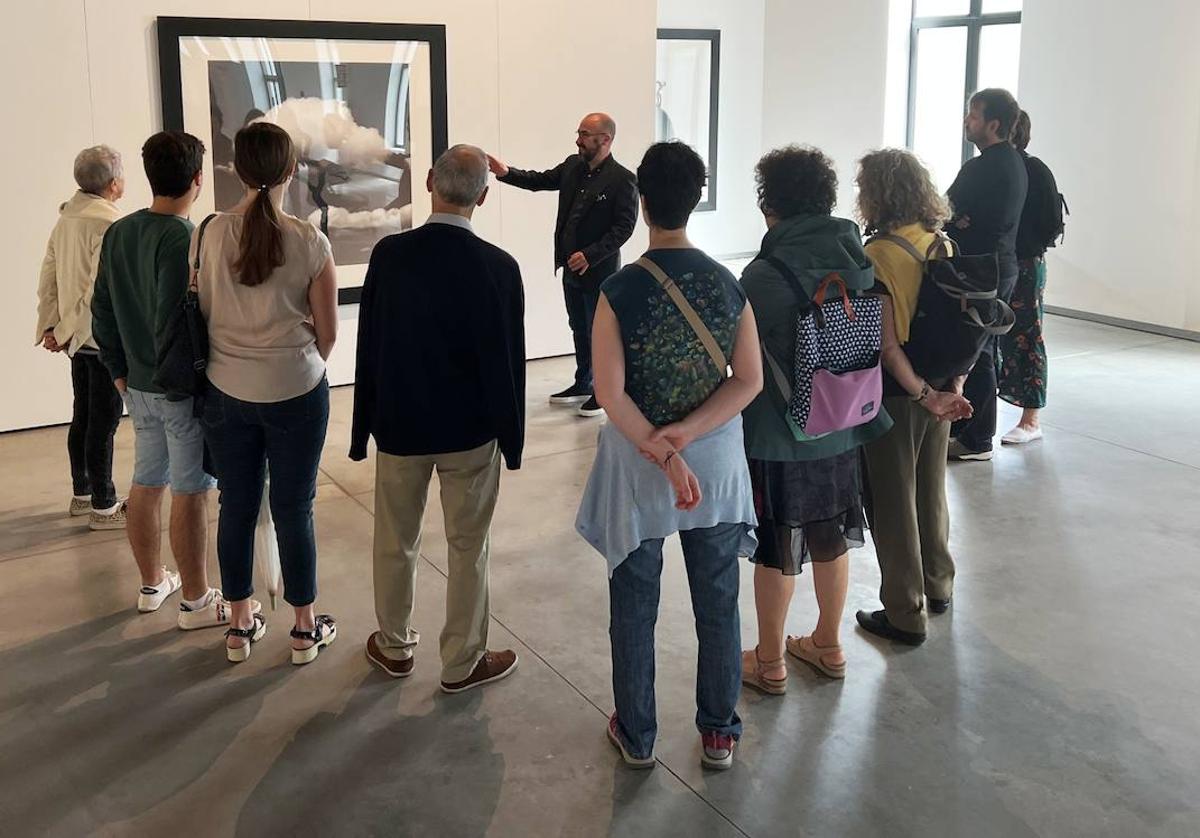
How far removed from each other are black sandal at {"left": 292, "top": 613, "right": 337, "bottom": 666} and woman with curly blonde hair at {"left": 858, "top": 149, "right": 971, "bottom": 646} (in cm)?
170

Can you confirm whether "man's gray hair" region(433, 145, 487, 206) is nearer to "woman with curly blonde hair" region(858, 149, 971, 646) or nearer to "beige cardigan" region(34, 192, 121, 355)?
"woman with curly blonde hair" region(858, 149, 971, 646)

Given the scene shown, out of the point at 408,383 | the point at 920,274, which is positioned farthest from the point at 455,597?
the point at 920,274

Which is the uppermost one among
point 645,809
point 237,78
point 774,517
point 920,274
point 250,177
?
point 237,78

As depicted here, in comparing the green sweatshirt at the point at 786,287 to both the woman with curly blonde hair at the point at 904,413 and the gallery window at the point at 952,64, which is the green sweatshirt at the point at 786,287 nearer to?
the woman with curly blonde hair at the point at 904,413

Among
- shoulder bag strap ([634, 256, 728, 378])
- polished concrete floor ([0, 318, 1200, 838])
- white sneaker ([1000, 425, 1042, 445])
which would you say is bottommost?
polished concrete floor ([0, 318, 1200, 838])

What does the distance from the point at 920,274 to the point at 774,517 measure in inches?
33.2

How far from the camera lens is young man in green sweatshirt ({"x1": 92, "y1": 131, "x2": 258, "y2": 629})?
11.1 feet

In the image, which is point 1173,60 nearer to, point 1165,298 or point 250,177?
point 1165,298

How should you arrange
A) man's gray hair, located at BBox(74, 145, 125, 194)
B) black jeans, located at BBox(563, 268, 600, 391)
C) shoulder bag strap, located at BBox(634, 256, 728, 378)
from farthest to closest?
black jeans, located at BBox(563, 268, 600, 391) < man's gray hair, located at BBox(74, 145, 125, 194) < shoulder bag strap, located at BBox(634, 256, 728, 378)

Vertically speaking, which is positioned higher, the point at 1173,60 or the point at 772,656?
the point at 1173,60

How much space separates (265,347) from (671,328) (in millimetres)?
1213

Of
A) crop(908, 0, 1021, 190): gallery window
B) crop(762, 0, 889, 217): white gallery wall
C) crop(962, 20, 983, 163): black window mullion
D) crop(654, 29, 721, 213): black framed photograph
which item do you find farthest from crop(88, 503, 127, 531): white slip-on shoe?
crop(962, 20, 983, 163): black window mullion

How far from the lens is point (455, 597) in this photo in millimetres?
3412

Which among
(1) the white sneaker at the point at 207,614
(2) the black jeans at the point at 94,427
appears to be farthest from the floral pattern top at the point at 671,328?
(2) the black jeans at the point at 94,427
